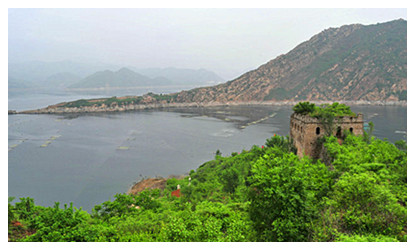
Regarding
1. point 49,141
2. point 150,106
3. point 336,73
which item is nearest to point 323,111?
point 49,141

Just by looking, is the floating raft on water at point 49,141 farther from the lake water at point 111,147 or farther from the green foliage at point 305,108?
the green foliage at point 305,108

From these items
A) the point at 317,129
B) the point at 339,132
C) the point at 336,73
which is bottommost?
the point at 339,132

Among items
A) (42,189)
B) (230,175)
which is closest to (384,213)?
(230,175)

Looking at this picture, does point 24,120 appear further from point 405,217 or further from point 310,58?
point 310,58

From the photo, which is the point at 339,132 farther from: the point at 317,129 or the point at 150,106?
the point at 150,106

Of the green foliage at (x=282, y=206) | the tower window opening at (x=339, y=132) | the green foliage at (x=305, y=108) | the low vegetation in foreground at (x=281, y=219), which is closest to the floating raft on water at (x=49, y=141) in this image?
the green foliage at (x=305, y=108)

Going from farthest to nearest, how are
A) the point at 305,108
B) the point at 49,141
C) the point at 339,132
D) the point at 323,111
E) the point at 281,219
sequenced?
the point at 49,141 → the point at 305,108 → the point at 339,132 → the point at 323,111 → the point at 281,219

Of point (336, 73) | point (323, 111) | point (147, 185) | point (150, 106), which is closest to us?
point (323, 111)
